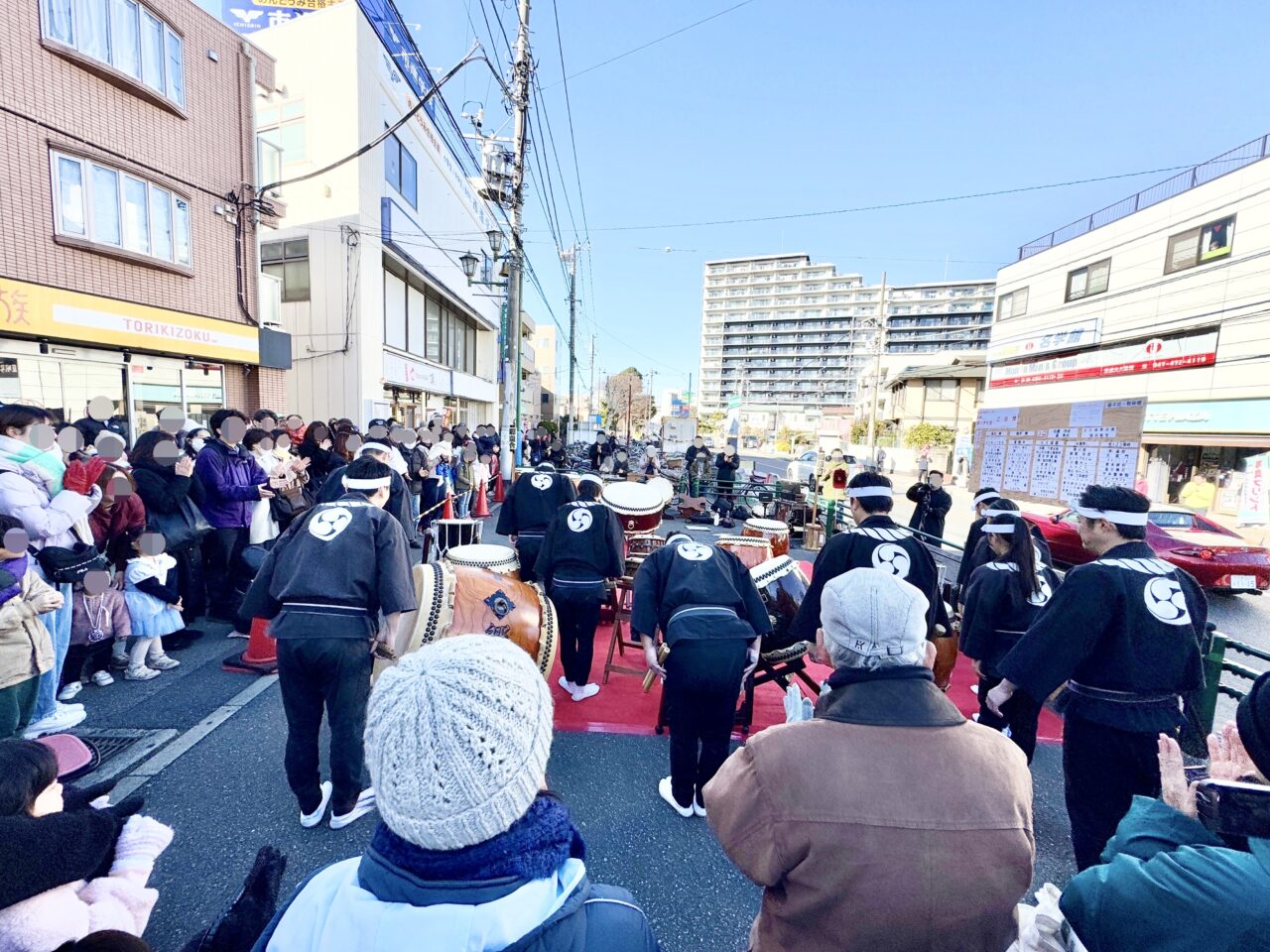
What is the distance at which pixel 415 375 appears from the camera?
661 inches

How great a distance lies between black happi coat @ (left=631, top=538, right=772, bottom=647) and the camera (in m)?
2.85

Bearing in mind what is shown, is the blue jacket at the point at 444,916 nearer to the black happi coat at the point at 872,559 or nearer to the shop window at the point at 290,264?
the black happi coat at the point at 872,559

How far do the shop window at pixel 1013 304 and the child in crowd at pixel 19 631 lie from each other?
2792 centimetres

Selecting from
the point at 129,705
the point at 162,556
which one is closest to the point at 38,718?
the point at 129,705

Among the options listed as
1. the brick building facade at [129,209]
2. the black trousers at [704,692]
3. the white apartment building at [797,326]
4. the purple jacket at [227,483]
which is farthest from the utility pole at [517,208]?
the white apartment building at [797,326]

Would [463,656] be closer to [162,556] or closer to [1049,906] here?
[1049,906]

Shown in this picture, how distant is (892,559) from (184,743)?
4505 mm

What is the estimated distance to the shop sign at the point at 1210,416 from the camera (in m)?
13.9

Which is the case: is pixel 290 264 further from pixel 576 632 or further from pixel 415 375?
pixel 576 632

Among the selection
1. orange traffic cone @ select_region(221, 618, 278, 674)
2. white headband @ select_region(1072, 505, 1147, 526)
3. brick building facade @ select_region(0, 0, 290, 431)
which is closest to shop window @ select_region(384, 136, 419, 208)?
brick building facade @ select_region(0, 0, 290, 431)

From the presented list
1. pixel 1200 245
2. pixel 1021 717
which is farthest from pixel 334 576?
pixel 1200 245

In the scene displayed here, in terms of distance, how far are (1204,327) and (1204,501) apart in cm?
489

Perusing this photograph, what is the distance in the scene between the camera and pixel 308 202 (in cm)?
1309

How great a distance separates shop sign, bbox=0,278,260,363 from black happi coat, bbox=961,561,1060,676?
1088cm
